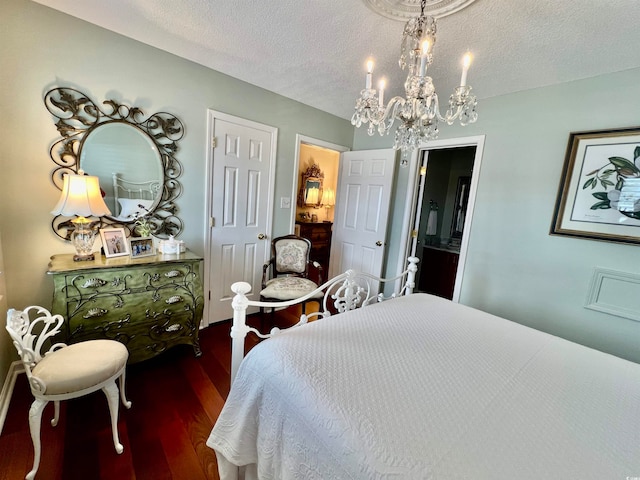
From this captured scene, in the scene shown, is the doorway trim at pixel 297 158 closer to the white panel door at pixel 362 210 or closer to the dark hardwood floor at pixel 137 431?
the white panel door at pixel 362 210

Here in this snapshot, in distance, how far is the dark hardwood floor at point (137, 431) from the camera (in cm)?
131

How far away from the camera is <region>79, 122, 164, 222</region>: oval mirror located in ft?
6.36

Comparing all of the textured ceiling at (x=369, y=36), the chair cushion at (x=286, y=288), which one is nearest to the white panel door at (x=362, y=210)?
the chair cushion at (x=286, y=288)

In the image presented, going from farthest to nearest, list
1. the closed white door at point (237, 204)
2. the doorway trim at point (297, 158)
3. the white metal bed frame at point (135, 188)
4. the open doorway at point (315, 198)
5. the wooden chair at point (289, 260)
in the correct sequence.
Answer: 1. the open doorway at point (315, 198)
2. the doorway trim at point (297, 158)
3. the wooden chair at point (289, 260)
4. the closed white door at point (237, 204)
5. the white metal bed frame at point (135, 188)

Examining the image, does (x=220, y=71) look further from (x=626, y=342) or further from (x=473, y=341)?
(x=626, y=342)

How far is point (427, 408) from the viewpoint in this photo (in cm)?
88

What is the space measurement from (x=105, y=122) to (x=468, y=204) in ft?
10.5

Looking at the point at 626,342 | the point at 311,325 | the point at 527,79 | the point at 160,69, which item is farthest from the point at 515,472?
the point at 160,69

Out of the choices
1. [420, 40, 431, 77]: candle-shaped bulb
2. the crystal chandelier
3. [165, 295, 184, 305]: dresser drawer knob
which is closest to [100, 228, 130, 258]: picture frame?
[165, 295, 184, 305]: dresser drawer knob

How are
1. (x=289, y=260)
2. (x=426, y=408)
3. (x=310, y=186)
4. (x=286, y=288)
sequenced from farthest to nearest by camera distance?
(x=310, y=186), (x=289, y=260), (x=286, y=288), (x=426, y=408)

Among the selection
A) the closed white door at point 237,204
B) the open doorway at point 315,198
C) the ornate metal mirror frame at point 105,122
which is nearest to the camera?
the ornate metal mirror frame at point 105,122

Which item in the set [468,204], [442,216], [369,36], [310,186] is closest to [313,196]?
[310,186]

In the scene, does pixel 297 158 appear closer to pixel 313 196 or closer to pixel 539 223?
pixel 313 196

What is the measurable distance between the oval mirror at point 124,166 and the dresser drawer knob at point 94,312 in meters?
0.73
